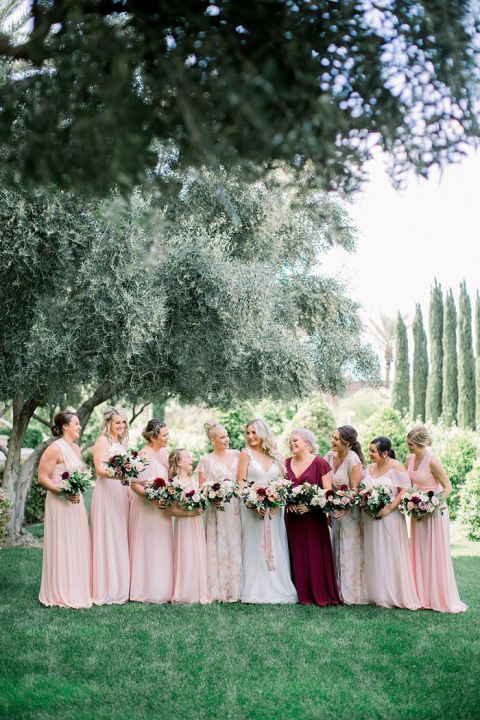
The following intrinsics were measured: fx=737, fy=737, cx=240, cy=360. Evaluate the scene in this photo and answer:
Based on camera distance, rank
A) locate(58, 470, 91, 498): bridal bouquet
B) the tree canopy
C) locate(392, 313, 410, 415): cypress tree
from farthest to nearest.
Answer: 1. locate(392, 313, 410, 415): cypress tree
2. locate(58, 470, 91, 498): bridal bouquet
3. the tree canopy

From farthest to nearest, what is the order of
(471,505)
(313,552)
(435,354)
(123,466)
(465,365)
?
(435,354) < (465,365) < (471,505) < (313,552) < (123,466)

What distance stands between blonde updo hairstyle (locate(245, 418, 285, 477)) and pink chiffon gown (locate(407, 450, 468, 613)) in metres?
1.64

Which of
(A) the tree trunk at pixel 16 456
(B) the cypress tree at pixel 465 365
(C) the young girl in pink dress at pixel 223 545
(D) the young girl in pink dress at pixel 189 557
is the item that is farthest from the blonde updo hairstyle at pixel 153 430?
(B) the cypress tree at pixel 465 365

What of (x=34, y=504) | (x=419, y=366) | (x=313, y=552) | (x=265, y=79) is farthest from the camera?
(x=419, y=366)

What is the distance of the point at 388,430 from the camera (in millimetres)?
19516

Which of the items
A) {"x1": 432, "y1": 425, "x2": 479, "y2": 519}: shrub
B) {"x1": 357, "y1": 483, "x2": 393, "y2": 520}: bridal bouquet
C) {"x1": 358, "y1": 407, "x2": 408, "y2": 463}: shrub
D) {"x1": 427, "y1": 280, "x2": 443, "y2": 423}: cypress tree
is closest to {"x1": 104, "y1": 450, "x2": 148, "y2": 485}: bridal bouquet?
{"x1": 357, "y1": 483, "x2": 393, "y2": 520}: bridal bouquet

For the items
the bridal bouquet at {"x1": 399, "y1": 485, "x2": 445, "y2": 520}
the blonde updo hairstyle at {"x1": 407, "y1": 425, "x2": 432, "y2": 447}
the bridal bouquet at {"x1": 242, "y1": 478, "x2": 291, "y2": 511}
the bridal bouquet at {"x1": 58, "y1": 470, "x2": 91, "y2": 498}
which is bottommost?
the bridal bouquet at {"x1": 399, "y1": 485, "x2": 445, "y2": 520}

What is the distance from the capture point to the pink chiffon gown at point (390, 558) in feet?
28.1

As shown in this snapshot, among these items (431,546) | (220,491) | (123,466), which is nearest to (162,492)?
(123,466)

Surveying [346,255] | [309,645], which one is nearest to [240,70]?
[309,645]

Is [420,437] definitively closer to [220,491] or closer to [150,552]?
[220,491]

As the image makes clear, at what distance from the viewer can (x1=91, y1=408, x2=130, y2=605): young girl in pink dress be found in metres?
8.70

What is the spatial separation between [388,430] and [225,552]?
444 inches

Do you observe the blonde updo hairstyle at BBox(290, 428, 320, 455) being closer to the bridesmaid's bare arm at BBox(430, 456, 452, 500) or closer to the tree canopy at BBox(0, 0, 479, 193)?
the bridesmaid's bare arm at BBox(430, 456, 452, 500)
